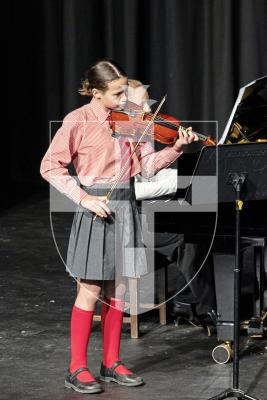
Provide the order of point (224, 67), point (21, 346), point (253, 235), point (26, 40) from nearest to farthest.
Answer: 1. point (253, 235)
2. point (21, 346)
3. point (224, 67)
4. point (26, 40)

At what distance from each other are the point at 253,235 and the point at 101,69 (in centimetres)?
91

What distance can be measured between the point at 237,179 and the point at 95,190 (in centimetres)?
52

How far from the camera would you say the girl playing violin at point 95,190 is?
136 inches

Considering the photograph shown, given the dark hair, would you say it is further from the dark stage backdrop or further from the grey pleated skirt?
the dark stage backdrop

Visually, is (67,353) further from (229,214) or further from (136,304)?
(229,214)

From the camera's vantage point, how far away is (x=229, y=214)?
3.80 m

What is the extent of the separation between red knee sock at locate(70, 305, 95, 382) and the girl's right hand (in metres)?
0.42

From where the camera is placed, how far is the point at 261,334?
165 inches

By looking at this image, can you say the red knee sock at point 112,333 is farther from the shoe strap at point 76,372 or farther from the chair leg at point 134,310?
the chair leg at point 134,310

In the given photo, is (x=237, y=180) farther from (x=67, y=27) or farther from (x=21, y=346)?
(x=67, y=27)

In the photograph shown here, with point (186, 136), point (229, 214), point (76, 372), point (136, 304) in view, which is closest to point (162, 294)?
point (136, 304)

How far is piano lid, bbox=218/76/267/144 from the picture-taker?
4.17m

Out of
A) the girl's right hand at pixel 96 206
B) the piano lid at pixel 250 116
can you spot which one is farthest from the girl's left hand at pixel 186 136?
the piano lid at pixel 250 116

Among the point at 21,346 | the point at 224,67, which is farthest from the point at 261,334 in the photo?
the point at 224,67
